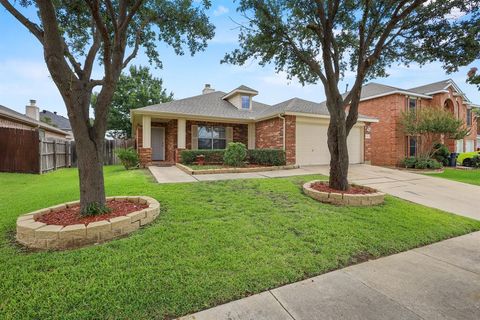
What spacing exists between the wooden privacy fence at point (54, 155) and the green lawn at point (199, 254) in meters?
7.84

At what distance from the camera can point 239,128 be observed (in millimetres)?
14758

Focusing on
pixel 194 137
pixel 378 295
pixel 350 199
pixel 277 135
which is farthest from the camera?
pixel 194 137

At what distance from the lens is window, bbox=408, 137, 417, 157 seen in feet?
55.1

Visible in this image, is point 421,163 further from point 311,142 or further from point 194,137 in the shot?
point 194,137

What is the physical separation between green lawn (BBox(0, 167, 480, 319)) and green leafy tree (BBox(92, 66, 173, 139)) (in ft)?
65.2

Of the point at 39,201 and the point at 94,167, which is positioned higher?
the point at 94,167

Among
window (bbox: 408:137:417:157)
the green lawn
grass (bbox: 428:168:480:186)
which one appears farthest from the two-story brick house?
the green lawn

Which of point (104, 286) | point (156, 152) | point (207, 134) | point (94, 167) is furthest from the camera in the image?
point (156, 152)

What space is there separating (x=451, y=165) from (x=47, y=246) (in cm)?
2333

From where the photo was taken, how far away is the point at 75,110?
376cm

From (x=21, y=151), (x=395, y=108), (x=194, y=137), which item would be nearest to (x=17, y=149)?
(x=21, y=151)

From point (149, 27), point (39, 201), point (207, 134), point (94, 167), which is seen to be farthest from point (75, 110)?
point (207, 134)

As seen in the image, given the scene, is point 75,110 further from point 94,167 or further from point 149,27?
point 149,27

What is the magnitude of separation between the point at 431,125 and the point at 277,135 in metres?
9.20
